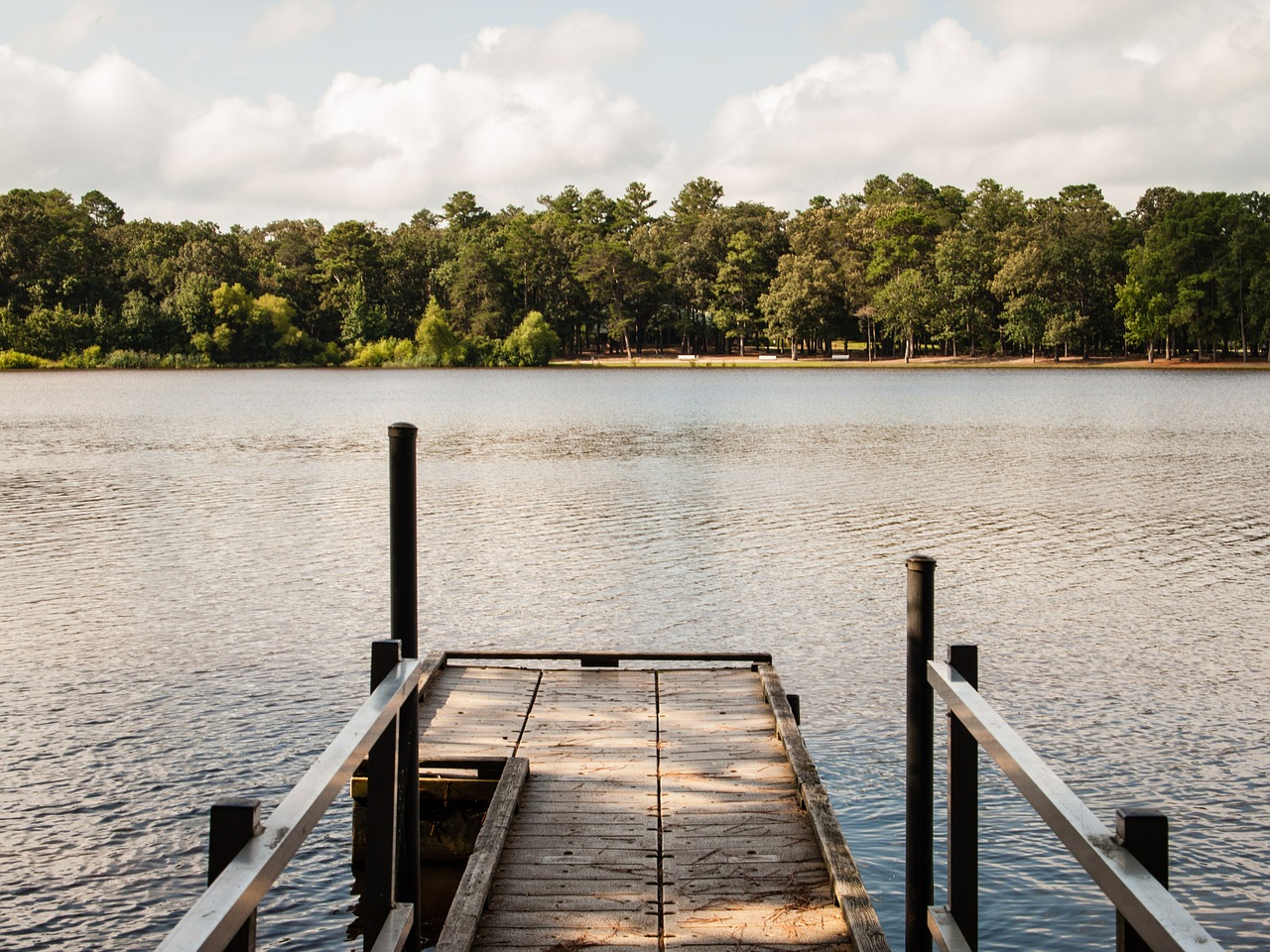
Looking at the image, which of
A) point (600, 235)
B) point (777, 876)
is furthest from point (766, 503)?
point (600, 235)

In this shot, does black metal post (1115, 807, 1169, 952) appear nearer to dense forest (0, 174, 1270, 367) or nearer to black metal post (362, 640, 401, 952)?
black metal post (362, 640, 401, 952)

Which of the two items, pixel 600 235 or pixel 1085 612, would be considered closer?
pixel 1085 612

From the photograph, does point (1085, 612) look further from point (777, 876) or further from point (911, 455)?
point (911, 455)

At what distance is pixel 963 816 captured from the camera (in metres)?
3.45

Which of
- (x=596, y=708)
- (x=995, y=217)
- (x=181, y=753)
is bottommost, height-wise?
(x=181, y=753)

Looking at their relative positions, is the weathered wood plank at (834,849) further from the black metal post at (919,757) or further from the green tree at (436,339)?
the green tree at (436,339)

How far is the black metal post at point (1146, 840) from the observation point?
1.99 m

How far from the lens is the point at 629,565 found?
14.8 meters

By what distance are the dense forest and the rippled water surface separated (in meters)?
50.6

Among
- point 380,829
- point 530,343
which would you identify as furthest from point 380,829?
point 530,343

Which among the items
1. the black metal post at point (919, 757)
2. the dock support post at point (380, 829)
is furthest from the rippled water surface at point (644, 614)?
the dock support post at point (380, 829)

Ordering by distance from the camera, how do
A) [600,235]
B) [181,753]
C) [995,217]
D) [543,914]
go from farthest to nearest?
[600,235], [995,217], [181,753], [543,914]

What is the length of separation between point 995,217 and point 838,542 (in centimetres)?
7870

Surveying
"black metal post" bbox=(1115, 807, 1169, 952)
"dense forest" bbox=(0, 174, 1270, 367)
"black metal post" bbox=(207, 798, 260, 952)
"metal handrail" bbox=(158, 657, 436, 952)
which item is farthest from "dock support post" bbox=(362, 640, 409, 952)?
"dense forest" bbox=(0, 174, 1270, 367)
